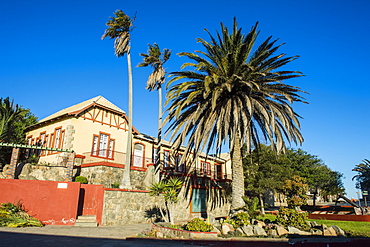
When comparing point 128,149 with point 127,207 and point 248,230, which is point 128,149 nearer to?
point 127,207

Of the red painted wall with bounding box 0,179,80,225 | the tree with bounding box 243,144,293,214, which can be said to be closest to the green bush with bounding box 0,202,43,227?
the red painted wall with bounding box 0,179,80,225

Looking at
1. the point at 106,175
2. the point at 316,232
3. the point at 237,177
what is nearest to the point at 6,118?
the point at 106,175

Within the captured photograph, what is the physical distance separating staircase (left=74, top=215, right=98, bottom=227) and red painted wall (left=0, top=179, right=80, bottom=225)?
0.39 metres

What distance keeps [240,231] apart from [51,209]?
11319 millimetres

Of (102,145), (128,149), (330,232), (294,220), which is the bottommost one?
(330,232)

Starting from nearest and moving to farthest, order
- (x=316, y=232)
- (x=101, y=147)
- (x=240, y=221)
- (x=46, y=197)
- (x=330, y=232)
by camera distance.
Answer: (x=330, y=232)
(x=316, y=232)
(x=240, y=221)
(x=46, y=197)
(x=101, y=147)

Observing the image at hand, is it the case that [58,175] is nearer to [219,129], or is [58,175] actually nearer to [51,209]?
[51,209]

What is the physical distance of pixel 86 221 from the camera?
15664mm

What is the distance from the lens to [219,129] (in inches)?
585

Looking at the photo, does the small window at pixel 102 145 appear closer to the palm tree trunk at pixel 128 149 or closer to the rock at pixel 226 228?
the palm tree trunk at pixel 128 149

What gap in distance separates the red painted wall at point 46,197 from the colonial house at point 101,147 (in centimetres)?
353

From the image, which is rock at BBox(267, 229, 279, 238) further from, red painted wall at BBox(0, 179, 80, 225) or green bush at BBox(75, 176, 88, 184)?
green bush at BBox(75, 176, 88, 184)

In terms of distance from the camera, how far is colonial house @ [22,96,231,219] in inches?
808

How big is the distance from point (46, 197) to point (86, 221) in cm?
281
